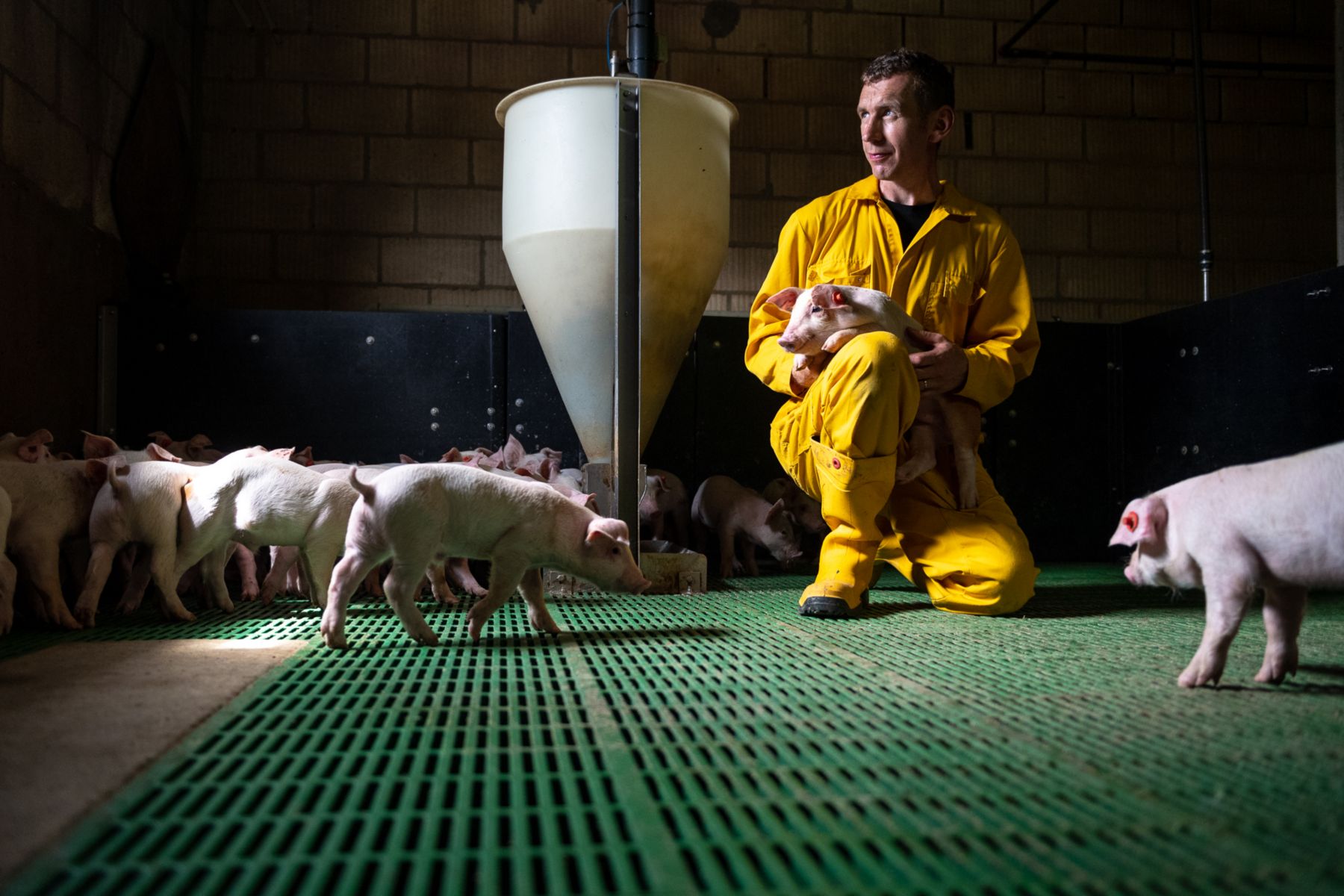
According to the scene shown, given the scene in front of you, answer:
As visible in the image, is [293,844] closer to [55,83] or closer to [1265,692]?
[1265,692]

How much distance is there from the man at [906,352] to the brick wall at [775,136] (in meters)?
2.58

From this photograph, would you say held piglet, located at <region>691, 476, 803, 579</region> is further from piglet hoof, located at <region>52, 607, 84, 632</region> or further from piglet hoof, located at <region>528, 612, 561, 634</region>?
piglet hoof, located at <region>52, 607, 84, 632</region>

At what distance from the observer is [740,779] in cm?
126

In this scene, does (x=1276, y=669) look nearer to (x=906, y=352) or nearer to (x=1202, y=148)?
(x=906, y=352)

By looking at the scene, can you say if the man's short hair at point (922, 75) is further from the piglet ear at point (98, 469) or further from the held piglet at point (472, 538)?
the piglet ear at point (98, 469)

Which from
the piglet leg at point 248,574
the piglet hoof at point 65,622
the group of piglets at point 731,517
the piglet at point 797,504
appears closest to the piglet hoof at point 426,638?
the piglet hoof at point 65,622

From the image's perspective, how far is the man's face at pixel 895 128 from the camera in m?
3.12

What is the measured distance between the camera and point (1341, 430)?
11.0ft

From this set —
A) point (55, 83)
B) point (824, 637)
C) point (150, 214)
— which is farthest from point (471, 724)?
point (150, 214)

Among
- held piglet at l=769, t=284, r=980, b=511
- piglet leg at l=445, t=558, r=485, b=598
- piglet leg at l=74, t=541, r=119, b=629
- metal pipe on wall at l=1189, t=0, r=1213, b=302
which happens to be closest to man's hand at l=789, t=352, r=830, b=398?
held piglet at l=769, t=284, r=980, b=511

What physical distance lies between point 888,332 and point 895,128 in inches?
28.0

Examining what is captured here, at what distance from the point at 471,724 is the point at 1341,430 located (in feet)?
10.3

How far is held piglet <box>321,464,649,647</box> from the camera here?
219 centimetres

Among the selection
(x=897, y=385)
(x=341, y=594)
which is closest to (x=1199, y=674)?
(x=897, y=385)
